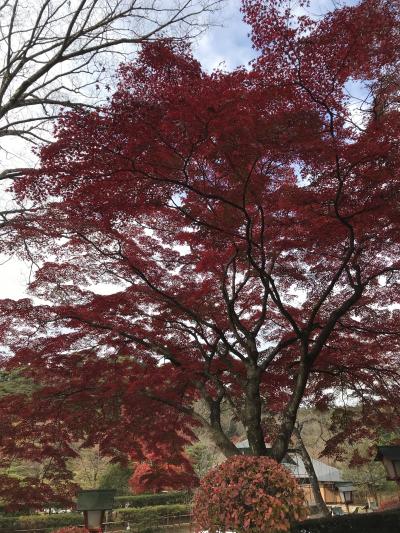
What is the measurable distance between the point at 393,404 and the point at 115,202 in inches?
334

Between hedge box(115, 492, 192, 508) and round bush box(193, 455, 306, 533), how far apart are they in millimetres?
22264

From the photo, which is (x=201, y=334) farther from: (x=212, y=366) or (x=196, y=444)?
(x=196, y=444)

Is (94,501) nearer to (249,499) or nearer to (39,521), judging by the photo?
(249,499)

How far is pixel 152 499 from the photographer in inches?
1075

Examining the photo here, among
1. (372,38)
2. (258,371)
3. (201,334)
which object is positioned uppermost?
(372,38)

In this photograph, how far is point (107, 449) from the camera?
12.3 meters

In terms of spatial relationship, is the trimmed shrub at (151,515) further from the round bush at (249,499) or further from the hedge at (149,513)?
the round bush at (249,499)

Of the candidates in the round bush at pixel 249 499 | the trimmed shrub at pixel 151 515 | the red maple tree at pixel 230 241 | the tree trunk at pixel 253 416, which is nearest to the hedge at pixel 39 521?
the trimmed shrub at pixel 151 515

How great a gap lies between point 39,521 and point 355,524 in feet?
58.0

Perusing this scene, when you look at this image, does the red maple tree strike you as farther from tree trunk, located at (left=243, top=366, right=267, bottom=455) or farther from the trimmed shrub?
the trimmed shrub

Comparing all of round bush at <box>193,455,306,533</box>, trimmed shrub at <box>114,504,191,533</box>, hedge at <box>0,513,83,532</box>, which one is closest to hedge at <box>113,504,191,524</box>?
trimmed shrub at <box>114,504,191,533</box>

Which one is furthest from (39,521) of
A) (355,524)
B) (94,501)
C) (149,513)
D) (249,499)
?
(249,499)

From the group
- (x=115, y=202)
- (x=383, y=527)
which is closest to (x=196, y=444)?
(x=383, y=527)

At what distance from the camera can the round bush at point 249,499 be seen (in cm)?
542
